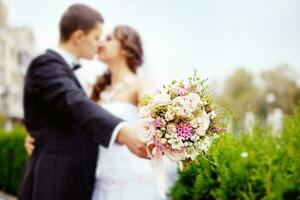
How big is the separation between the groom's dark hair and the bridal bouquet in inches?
71.5

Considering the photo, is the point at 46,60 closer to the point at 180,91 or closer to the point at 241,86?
the point at 180,91

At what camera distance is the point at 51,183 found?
3.60 m

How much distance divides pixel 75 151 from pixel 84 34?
2.73 feet

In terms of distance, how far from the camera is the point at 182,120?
7.27 ft

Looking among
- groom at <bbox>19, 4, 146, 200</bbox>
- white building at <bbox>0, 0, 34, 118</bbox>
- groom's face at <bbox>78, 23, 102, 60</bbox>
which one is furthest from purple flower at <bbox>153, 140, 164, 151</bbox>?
white building at <bbox>0, 0, 34, 118</bbox>

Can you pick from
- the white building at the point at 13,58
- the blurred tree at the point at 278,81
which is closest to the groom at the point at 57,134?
the blurred tree at the point at 278,81

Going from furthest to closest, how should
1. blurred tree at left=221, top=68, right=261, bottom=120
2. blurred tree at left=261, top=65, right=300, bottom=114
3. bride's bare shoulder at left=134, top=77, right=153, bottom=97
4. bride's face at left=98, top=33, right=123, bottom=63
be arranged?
blurred tree at left=221, top=68, right=261, bottom=120 < blurred tree at left=261, top=65, right=300, bottom=114 < bride's face at left=98, top=33, right=123, bottom=63 < bride's bare shoulder at left=134, top=77, right=153, bottom=97

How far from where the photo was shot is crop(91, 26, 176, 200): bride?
13.9 feet

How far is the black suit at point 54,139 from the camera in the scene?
3545 mm

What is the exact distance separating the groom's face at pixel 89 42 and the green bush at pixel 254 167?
121 cm

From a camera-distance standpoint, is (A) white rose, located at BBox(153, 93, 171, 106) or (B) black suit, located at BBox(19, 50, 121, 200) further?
(B) black suit, located at BBox(19, 50, 121, 200)

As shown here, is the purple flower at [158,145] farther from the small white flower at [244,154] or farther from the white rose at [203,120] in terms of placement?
the small white flower at [244,154]

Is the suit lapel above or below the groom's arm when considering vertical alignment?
above

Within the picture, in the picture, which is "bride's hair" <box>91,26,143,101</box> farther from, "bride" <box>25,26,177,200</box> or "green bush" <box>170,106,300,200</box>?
"green bush" <box>170,106,300,200</box>
